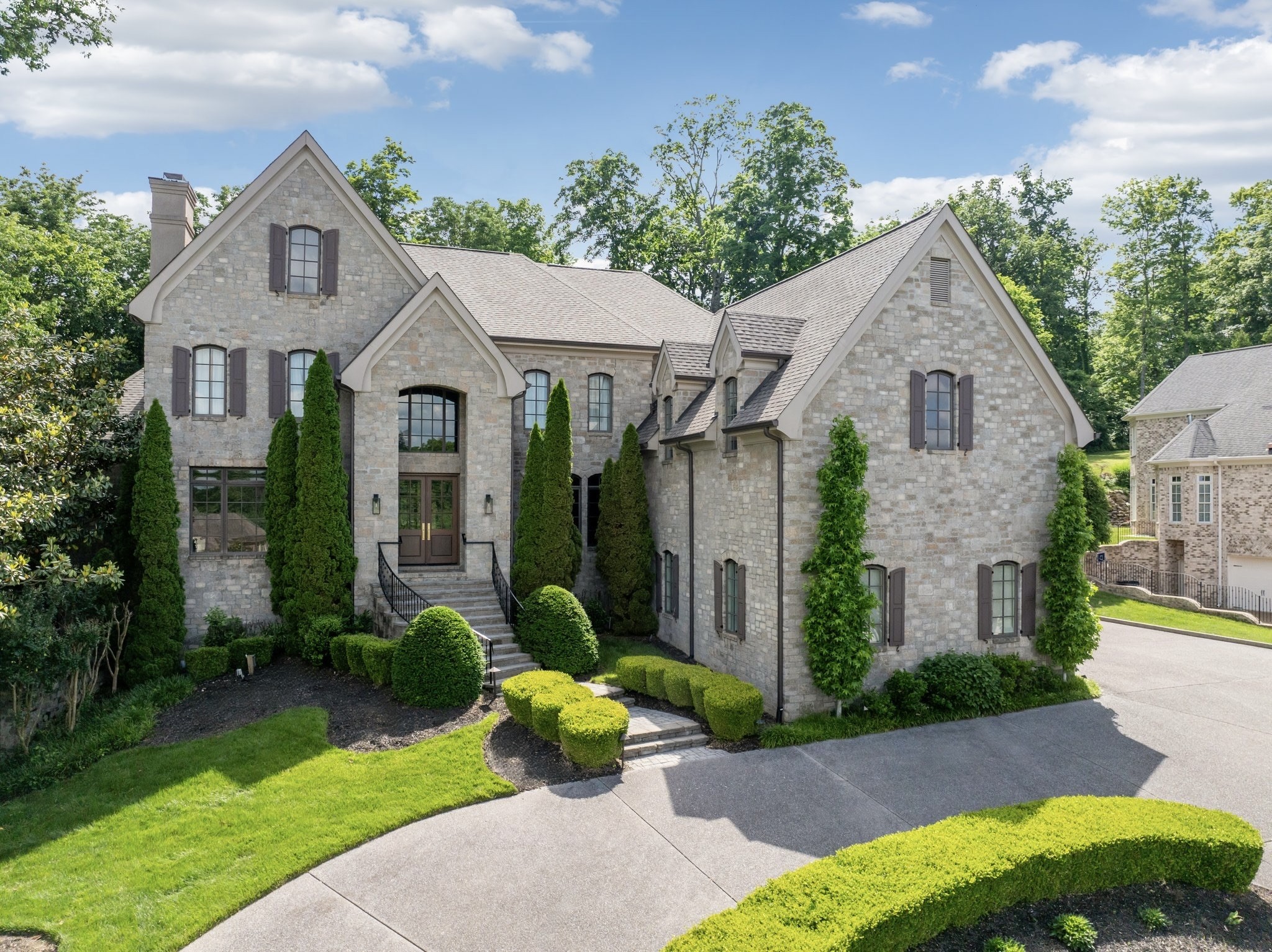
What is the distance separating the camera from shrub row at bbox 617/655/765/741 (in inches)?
523

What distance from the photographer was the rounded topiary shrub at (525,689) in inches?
513

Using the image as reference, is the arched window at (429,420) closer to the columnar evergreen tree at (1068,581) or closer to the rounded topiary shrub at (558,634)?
the rounded topiary shrub at (558,634)

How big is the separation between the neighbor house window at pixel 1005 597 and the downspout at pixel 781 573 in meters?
5.05

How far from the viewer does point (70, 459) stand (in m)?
16.1

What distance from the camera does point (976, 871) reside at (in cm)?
819

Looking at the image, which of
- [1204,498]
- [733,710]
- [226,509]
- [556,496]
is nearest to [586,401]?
[556,496]

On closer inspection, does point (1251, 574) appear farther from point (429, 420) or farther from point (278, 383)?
point (278, 383)

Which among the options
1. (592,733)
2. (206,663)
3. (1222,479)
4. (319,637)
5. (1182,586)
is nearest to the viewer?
(592,733)

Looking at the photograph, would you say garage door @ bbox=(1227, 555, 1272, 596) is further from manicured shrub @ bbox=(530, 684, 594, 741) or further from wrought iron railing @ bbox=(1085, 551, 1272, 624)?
manicured shrub @ bbox=(530, 684, 594, 741)

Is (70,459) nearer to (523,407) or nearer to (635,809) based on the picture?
(523,407)

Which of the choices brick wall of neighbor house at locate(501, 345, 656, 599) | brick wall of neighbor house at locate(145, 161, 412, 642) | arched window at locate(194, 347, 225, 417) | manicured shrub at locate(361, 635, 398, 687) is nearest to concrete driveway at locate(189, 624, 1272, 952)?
manicured shrub at locate(361, 635, 398, 687)

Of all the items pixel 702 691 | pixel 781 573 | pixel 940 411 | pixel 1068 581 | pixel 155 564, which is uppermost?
pixel 940 411

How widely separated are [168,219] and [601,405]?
12.4 m

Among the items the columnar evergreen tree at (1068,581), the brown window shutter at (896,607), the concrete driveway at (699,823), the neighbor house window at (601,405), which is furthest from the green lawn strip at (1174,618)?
the neighbor house window at (601,405)
